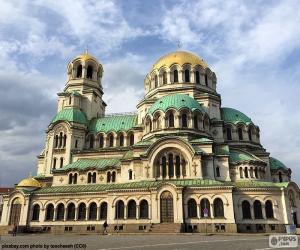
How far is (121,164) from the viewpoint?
42.9 meters

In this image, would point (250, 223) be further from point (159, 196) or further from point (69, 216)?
point (69, 216)

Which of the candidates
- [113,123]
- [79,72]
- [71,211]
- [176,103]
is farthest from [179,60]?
[71,211]

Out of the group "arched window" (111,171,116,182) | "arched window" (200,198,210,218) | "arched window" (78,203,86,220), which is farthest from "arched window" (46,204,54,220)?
"arched window" (200,198,210,218)

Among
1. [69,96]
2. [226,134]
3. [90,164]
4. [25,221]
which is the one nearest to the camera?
[25,221]

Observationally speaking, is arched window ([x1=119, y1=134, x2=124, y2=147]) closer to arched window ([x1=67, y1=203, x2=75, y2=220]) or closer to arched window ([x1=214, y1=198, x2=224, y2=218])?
arched window ([x1=67, y1=203, x2=75, y2=220])

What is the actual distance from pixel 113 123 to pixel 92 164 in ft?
31.0

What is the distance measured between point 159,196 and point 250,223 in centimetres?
1121

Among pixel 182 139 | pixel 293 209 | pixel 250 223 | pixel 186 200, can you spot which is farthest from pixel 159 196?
pixel 293 209

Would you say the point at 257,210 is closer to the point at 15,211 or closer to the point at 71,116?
the point at 71,116

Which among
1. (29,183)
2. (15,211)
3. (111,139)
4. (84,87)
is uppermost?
(84,87)

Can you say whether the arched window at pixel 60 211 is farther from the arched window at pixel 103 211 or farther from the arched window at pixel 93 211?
the arched window at pixel 103 211

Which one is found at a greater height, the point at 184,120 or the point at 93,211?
the point at 184,120

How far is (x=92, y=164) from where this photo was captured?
46406 mm

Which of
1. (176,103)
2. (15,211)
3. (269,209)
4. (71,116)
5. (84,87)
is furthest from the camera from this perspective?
(84,87)
